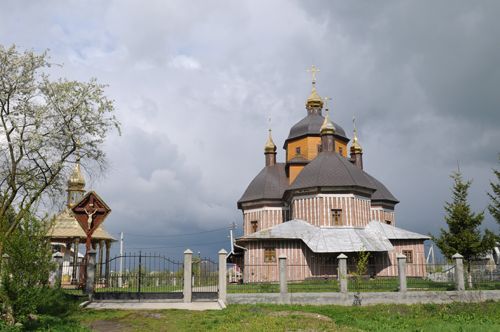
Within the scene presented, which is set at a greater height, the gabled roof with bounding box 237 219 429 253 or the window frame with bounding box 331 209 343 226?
the window frame with bounding box 331 209 343 226

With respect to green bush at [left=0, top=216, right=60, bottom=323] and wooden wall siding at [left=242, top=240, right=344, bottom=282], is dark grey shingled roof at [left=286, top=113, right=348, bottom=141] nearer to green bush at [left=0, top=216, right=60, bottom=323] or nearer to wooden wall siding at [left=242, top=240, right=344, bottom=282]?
wooden wall siding at [left=242, top=240, right=344, bottom=282]

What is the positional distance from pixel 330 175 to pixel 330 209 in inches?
89.1

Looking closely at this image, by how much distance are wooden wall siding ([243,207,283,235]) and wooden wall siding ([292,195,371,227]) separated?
4.98 meters

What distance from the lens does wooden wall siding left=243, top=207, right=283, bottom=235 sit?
120 feet

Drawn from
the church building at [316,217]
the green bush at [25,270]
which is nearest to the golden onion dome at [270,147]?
the church building at [316,217]

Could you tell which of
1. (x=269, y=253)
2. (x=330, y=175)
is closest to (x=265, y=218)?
(x=330, y=175)

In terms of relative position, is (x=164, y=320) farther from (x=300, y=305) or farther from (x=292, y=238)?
(x=292, y=238)

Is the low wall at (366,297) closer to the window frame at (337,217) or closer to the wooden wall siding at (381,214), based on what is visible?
the window frame at (337,217)

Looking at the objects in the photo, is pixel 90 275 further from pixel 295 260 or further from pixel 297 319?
pixel 295 260

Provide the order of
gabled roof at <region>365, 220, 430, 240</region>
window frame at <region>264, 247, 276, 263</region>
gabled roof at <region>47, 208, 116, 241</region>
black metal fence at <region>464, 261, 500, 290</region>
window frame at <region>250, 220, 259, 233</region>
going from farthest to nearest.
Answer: window frame at <region>250, 220, 259, 233</region>
gabled roof at <region>365, 220, 430, 240</region>
window frame at <region>264, 247, 276, 263</region>
gabled roof at <region>47, 208, 116, 241</region>
black metal fence at <region>464, 261, 500, 290</region>

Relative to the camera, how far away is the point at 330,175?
103 feet

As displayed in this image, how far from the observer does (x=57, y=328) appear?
11.1m

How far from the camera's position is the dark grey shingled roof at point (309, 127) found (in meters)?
38.3

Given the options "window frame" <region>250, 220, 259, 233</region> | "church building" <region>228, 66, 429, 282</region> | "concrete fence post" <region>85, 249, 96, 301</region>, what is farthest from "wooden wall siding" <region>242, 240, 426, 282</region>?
"concrete fence post" <region>85, 249, 96, 301</region>
